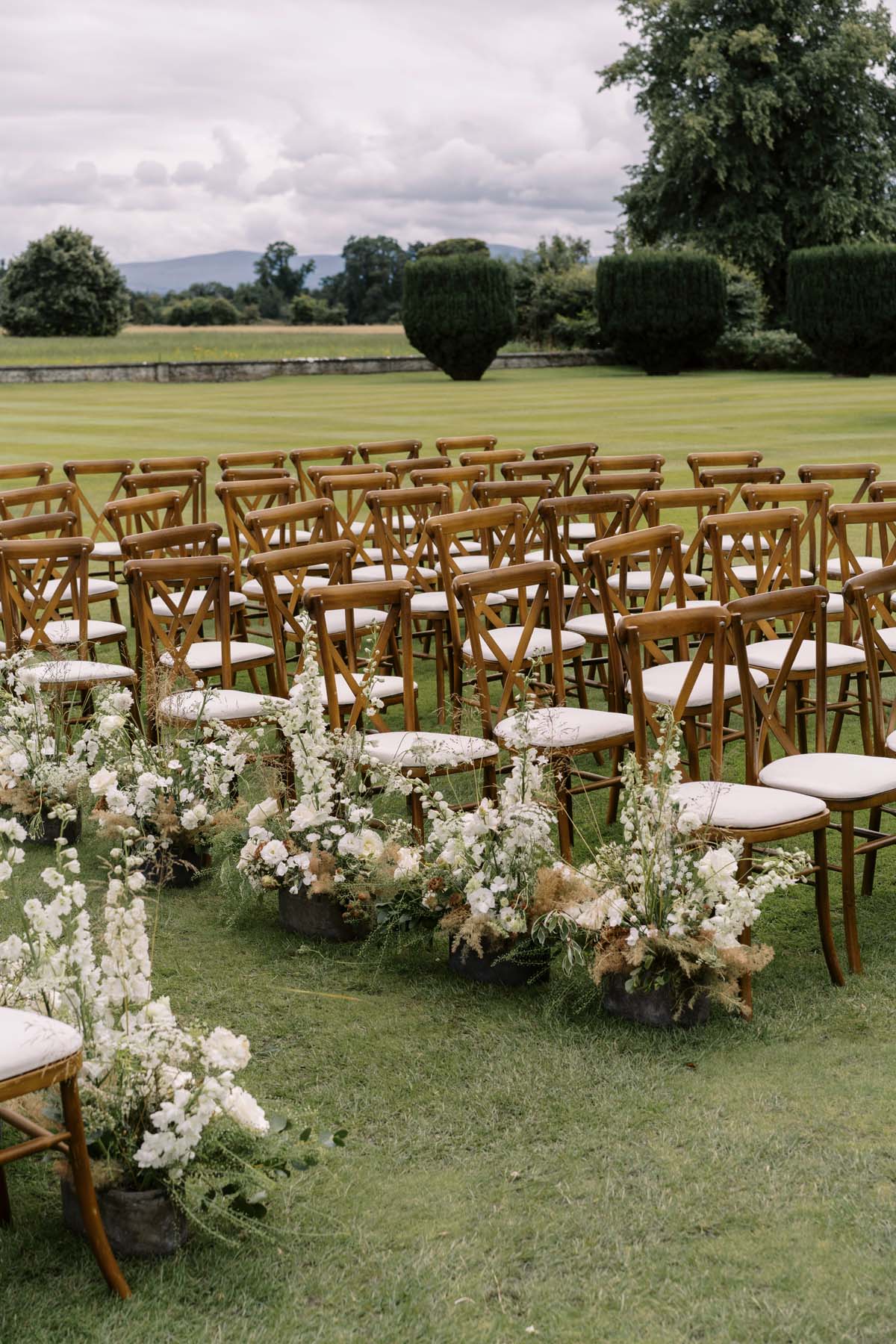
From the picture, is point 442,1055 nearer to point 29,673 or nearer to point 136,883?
point 136,883

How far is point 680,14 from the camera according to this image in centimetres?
4312

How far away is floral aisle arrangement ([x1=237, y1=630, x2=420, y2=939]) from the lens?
479 cm

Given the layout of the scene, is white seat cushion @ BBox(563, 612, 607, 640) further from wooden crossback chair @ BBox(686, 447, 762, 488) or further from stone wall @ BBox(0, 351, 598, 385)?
stone wall @ BBox(0, 351, 598, 385)

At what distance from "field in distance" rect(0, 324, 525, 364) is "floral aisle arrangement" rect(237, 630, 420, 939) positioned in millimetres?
32162

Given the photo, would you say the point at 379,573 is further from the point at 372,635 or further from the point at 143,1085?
the point at 143,1085

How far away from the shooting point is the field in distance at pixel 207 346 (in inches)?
1590

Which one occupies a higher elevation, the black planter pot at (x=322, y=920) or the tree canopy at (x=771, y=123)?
the tree canopy at (x=771, y=123)

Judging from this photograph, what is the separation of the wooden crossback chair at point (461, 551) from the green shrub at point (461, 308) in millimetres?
25324

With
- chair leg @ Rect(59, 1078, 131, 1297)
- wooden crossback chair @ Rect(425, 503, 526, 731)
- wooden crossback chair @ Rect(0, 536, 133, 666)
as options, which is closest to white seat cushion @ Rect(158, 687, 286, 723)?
wooden crossback chair @ Rect(425, 503, 526, 731)

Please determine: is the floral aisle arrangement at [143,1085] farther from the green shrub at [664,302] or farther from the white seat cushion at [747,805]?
the green shrub at [664,302]

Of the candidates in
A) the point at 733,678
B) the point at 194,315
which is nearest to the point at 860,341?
the point at 733,678

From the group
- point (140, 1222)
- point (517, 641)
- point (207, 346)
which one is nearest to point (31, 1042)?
point (140, 1222)

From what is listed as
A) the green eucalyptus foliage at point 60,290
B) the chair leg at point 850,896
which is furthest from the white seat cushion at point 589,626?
the green eucalyptus foliage at point 60,290

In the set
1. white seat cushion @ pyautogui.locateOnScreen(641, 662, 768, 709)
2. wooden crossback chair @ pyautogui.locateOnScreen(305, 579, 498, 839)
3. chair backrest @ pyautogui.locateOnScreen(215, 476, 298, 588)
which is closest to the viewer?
wooden crossback chair @ pyautogui.locateOnScreen(305, 579, 498, 839)
